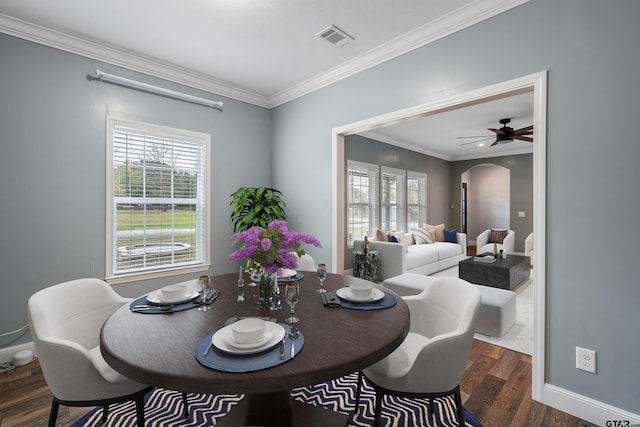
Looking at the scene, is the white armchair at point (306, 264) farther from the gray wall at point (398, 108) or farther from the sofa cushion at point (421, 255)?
the sofa cushion at point (421, 255)

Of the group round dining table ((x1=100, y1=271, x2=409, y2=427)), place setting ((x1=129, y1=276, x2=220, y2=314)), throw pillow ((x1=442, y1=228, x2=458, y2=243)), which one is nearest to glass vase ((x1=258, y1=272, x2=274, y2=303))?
round dining table ((x1=100, y1=271, x2=409, y2=427))

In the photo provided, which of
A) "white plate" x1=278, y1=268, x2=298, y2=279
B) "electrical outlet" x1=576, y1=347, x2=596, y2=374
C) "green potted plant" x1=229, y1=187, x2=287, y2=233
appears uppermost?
"green potted plant" x1=229, y1=187, x2=287, y2=233

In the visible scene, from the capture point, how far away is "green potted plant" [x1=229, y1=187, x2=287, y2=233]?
355cm

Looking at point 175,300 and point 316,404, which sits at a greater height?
point 175,300

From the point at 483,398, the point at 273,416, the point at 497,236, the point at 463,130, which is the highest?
the point at 463,130

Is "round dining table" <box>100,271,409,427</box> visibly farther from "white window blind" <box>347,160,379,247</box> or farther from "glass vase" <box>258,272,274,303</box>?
"white window blind" <box>347,160,379,247</box>

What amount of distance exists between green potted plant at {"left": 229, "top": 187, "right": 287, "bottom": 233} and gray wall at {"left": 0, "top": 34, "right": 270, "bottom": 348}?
113 centimetres

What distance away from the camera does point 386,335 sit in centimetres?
120

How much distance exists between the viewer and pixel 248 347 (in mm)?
1038

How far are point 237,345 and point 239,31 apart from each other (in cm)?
252

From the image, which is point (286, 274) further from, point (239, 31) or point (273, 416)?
point (239, 31)

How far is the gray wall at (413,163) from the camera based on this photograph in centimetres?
562

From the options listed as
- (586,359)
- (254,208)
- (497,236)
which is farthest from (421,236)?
(586,359)

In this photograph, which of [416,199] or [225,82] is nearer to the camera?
[225,82]
